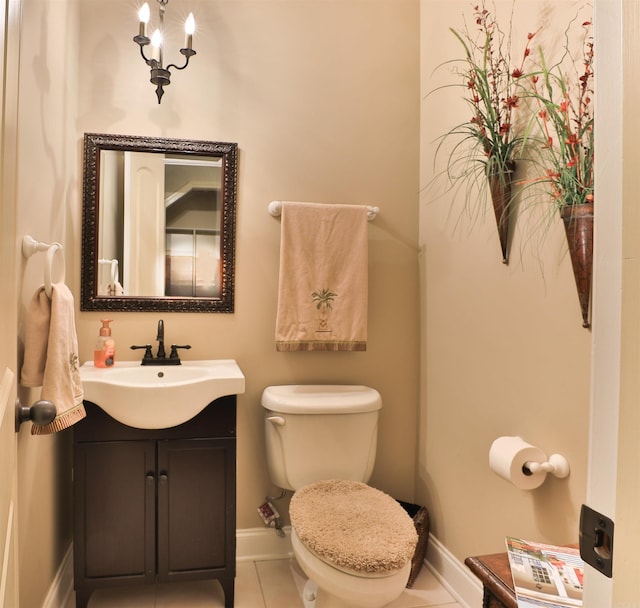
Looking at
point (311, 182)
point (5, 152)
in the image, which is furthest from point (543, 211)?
point (5, 152)

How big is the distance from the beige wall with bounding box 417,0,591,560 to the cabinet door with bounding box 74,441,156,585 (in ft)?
3.93

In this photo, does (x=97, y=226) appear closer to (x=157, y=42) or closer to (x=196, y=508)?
(x=157, y=42)

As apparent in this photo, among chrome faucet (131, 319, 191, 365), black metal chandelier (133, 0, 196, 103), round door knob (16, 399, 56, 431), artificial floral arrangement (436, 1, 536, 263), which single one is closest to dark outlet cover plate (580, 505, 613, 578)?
round door knob (16, 399, 56, 431)

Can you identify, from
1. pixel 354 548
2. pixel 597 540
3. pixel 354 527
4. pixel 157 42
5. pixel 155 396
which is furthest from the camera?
pixel 157 42

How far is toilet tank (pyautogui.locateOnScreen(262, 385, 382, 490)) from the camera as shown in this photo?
7.14 ft

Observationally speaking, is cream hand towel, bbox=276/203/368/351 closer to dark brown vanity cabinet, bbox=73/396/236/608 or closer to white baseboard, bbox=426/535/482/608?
dark brown vanity cabinet, bbox=73/396/236/608

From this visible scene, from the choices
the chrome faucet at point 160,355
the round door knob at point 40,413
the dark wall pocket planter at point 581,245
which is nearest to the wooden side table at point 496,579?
the dark wall pocket planter at point 581,245

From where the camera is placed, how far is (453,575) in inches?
83.4

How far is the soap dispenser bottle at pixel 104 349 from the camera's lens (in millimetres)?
2154

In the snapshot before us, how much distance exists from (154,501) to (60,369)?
0.76 m

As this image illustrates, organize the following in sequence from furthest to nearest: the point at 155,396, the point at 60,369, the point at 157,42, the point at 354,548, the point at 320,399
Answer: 1. the point at 320,399
2. the point at 157,42
3. the point at 155,396
4. the point at 354,548
5. the point at 60,369

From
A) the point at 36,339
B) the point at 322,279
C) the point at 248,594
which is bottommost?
the point at 248,594

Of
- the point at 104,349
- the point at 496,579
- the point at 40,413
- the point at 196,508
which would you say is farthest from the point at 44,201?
the point at 496,579

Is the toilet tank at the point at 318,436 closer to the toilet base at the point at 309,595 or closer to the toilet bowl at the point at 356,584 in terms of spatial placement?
the toilet base at the point at 309,595
